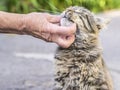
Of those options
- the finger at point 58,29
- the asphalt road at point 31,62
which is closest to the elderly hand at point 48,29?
the finger at point 58,29

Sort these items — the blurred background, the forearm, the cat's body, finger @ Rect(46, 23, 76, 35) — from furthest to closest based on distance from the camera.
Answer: the blurred background, the cat's body, the forearm, finger @ Rect(46, 23, 76, 35)

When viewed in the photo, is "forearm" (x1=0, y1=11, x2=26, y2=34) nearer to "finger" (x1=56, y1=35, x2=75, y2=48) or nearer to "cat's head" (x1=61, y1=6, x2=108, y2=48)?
"finger" (x1=56, y1=35, x2=75, y2=48)

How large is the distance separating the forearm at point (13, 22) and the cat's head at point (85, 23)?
1.46 feet

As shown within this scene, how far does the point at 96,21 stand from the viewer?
16.5 ft

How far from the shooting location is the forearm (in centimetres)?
477

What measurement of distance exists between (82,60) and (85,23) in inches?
13.2

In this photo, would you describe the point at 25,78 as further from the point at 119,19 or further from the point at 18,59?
the point at 119,19

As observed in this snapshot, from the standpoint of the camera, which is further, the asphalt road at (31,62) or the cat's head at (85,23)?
the asphalt road at (31,62)

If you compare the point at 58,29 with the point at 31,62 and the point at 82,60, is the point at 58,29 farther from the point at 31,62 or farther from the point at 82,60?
the point at 31,62

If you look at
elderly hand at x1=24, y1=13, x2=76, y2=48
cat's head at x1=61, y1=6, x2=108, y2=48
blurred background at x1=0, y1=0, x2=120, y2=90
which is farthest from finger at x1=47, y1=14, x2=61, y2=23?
blurred background at x1=0, y1=0, x2=120, y2=90

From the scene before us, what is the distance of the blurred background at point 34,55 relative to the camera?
6227 mm

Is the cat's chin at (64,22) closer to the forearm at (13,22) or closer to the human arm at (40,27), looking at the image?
the human arm at (40,27)

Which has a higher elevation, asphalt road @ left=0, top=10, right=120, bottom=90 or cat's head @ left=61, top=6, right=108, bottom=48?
asphalt road @ left=0, top=10, right=120, bottom=90

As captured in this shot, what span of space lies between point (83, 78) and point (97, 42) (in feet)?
1.29
